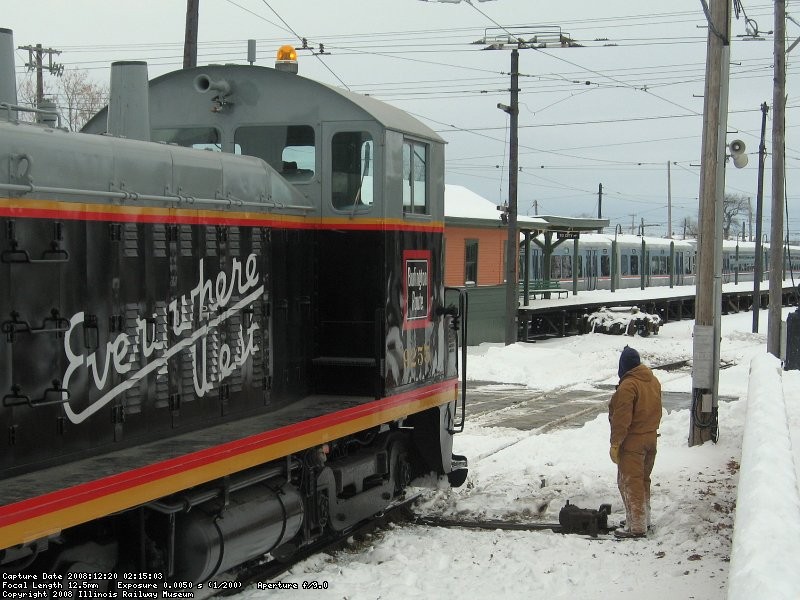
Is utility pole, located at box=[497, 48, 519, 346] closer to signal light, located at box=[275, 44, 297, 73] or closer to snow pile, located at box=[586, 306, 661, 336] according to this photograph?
snow pile, located at box=[586, 306, 661, 336]

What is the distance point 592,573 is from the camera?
707 centimetres

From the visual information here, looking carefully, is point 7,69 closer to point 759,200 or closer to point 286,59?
point 286,59

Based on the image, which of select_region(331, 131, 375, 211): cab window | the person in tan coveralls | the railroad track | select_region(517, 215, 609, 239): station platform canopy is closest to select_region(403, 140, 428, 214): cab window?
select_region(331, 131, 375, 211): cab window

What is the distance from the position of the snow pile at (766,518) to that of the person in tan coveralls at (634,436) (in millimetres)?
799

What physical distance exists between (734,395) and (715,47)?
26.7 ft

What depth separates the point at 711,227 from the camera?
36.9 ft

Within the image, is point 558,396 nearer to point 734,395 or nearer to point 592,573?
point 734,395

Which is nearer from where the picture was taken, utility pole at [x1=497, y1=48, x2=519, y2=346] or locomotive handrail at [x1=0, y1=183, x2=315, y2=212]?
locomotive handrail at [x1=0, y1=183, x2=315, y2=212]

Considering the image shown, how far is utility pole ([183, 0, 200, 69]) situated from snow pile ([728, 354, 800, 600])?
1014 centimetres

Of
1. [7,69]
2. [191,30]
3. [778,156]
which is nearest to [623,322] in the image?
[778,156]

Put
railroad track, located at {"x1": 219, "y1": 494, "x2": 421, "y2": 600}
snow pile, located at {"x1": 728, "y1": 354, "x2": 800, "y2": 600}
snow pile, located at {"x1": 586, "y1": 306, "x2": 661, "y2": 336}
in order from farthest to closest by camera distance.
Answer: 1. snow pile, located at {"x1": 586, "y1": 306, "x2": 661, "y2": 336}
2. railroad track, located at {"x1": 219, "y1": 494, "x2": 421, "y2": 600}
3. snow pile, located at {"x1": 728, "y1": 354, "x2": 800, "y2": 600}

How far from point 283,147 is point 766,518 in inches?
176

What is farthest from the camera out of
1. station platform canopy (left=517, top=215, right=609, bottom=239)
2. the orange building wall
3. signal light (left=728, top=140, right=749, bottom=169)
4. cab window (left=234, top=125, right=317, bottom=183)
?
station platform canopy (left=517, top=215, right=609, bottom=239)

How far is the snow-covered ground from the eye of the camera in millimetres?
6738
